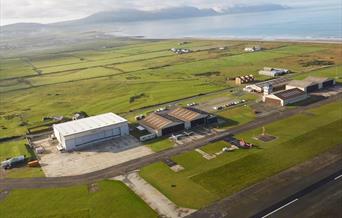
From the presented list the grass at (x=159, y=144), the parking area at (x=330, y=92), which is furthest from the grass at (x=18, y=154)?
the parking area at (x=330, y=92)

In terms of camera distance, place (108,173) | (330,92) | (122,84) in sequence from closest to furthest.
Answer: (108,173) → (330,92) → (122,84)

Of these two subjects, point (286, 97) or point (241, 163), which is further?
point (286, 97)

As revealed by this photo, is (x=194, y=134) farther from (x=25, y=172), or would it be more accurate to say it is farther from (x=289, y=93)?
(x=25, y=172)

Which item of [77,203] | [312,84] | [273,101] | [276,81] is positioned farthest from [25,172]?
[276,81]

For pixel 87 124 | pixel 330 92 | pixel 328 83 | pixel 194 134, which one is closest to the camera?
pixel 194 134

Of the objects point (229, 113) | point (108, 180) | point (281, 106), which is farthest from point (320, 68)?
point (108, 180)
